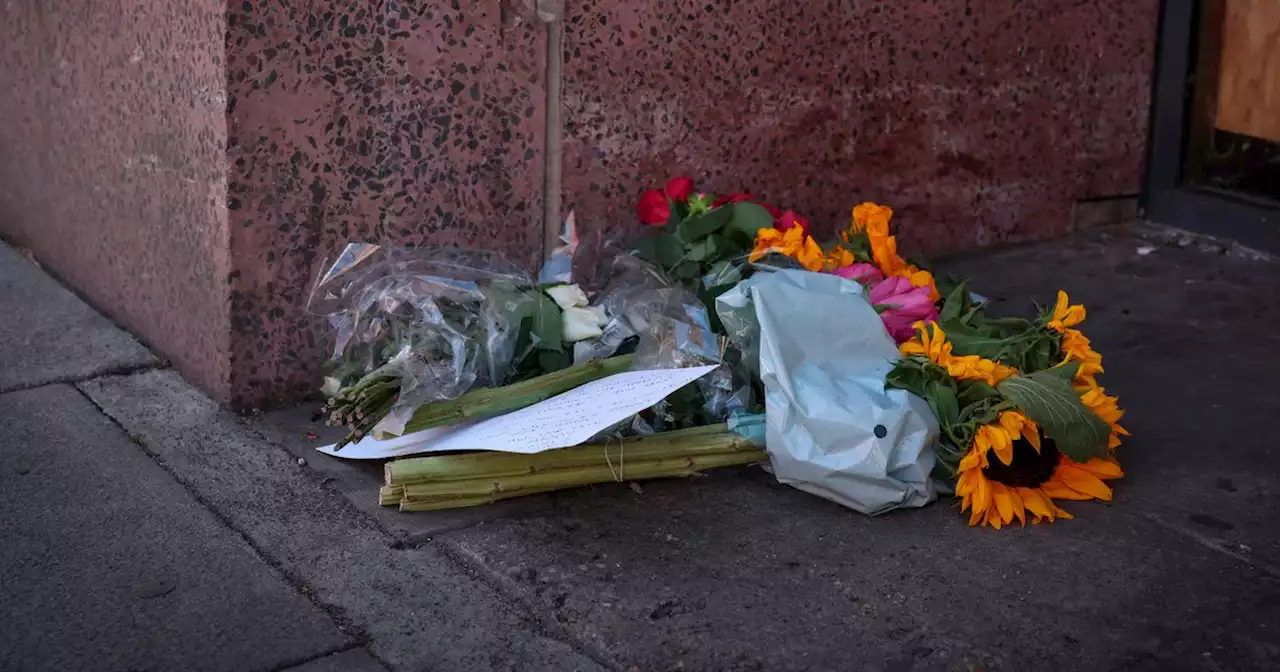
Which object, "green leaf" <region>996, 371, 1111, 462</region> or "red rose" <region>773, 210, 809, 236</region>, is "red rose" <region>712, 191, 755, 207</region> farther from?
"green leaf" <region>996, 371, 1111, 462</region>

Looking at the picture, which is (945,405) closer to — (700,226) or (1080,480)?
(1080,480)

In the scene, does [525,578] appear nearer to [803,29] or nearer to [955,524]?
[955,524]

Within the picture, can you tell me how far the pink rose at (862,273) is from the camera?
331 cm

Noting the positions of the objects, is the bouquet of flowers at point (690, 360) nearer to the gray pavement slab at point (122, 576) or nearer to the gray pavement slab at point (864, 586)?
the gray pavement slab at point (864, 586)

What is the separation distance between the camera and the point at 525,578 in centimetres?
255

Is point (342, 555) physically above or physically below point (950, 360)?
below

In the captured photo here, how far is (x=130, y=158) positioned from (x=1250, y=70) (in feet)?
11.2

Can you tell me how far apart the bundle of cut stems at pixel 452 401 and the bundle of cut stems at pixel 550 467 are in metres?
0.09

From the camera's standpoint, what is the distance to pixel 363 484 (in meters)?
2.94

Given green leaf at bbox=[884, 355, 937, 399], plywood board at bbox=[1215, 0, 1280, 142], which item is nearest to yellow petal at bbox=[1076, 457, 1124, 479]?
green leaf at bbox=[884, 355, 937, 399]

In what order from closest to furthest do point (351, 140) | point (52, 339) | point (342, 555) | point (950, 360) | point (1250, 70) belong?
point (342, 555), point (950, 360), point (351, 140), point (52, 339), point (1250, 70)

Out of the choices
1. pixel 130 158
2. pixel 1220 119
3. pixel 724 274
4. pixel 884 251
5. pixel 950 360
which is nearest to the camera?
pixel 950 360

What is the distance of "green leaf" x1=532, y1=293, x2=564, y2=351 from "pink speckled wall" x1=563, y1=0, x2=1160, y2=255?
0.52 metres

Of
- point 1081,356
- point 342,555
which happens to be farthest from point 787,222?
point 342,555
